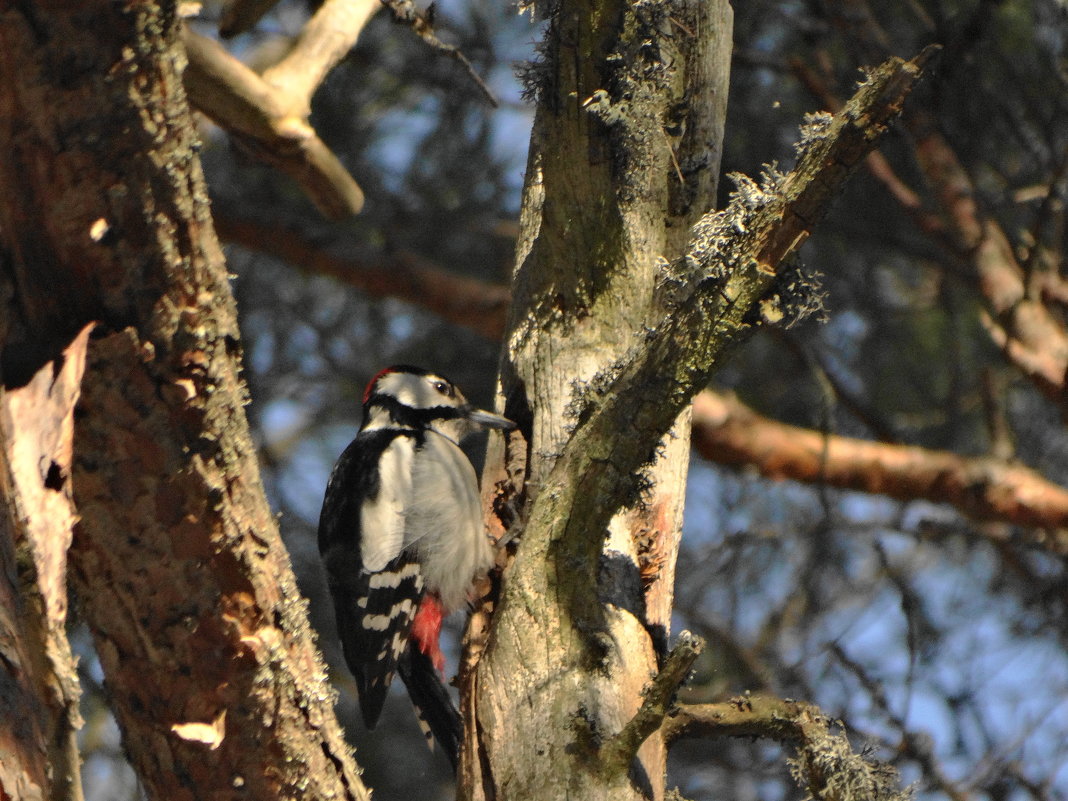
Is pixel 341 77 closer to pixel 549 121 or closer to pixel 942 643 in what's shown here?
pixel 549 121

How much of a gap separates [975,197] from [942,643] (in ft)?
5.59

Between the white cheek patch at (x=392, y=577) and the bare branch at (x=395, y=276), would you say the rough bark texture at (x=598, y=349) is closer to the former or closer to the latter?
the white cheek patch at (x=392, y=577)

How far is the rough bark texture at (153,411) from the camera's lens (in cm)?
141

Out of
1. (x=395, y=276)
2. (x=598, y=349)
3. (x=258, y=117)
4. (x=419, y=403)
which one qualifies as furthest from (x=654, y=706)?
(x=395, y=276)

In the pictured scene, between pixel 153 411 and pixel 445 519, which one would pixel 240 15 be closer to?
pixel 445 519

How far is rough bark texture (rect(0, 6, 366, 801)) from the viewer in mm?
1414

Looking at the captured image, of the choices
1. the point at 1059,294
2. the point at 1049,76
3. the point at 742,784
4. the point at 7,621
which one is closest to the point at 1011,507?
the point at 1059,294

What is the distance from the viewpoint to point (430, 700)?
9.35 feet

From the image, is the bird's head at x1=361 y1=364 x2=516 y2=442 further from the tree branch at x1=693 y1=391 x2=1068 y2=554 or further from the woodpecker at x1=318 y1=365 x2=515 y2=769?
the tree branch at x1=693 y1=391 x2=1068 y2=554

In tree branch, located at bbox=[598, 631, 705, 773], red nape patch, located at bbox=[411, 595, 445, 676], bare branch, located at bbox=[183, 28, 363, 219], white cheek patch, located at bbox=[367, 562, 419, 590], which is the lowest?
tree branch, located at bbox=[598, 631, 705, 773]

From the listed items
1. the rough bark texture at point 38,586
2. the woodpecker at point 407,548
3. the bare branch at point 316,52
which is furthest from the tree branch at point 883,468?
the rough bark texture at point 38,586

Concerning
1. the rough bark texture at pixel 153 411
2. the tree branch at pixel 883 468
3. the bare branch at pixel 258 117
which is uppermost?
the bare branch at pixel 258 117

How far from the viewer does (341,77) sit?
14.9 ft

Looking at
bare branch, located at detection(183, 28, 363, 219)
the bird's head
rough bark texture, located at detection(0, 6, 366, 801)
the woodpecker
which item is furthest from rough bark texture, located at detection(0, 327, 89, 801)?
the bird's head
